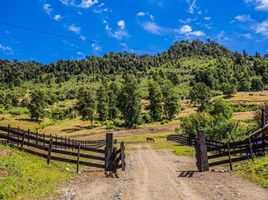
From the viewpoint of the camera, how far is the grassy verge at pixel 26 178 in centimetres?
1386

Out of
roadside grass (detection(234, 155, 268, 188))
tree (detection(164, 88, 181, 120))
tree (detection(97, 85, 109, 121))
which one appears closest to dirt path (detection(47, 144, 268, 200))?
roadside grass (detection(234, 155, 268, 188))

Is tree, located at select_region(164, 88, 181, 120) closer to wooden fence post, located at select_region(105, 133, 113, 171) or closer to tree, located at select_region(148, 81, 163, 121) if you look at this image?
tree, located at select_region(148, 81, 163, 121)

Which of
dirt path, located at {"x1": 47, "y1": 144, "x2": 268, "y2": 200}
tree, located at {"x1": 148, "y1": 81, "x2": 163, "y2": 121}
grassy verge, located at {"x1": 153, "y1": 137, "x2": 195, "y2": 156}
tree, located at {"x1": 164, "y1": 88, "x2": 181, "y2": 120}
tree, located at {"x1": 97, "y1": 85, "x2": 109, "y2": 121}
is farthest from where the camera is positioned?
tree, located at {"x1": 164, "y1": 88, "x2": 181, "y2": 120}

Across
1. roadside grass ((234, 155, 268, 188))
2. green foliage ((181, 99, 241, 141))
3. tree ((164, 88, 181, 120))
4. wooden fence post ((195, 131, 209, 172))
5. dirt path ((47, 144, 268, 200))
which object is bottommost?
dirt path ((47, 144, 268, 200))

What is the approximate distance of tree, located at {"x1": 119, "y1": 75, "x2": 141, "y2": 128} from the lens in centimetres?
11475

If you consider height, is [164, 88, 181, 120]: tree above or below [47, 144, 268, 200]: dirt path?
above

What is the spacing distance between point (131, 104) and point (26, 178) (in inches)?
3929

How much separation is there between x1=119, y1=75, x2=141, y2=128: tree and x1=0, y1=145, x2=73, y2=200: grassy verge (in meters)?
93.3

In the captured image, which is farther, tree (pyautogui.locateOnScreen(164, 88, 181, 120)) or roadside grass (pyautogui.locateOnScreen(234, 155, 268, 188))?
tree (pyautogui.locateOnScreen(164, 88, 181, 120))

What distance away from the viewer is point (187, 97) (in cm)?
19762

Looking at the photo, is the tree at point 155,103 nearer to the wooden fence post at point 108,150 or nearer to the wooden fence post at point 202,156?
the wooden fence post at point 108,150

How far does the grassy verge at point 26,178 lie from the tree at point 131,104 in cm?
9333

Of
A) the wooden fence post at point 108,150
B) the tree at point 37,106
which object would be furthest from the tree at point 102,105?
the wooden fence post at point 108,150

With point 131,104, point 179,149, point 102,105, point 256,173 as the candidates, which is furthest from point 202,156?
point 102,105
